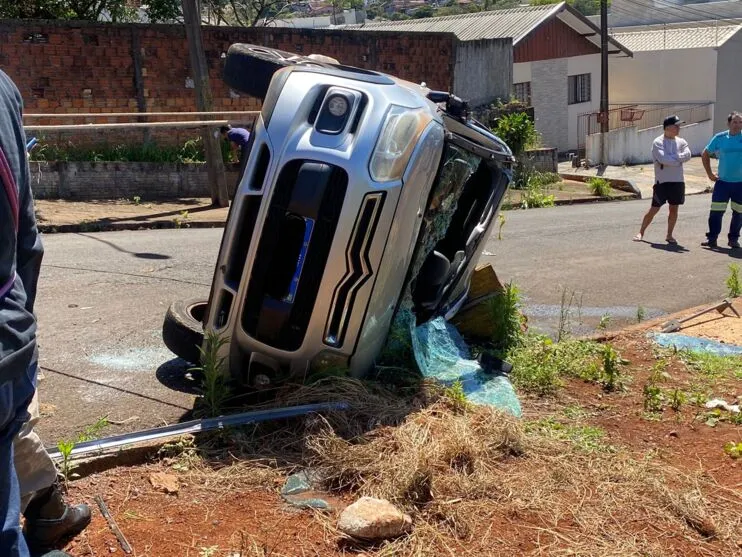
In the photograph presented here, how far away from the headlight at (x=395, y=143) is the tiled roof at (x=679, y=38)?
3483 cm

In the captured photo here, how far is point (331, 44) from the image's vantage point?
1995 cm

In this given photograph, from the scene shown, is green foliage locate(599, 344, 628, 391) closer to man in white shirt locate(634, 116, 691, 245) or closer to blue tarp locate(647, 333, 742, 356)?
blue tarp locate(647, 333, 742, 356)

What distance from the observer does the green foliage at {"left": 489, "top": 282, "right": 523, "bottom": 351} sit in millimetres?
6190

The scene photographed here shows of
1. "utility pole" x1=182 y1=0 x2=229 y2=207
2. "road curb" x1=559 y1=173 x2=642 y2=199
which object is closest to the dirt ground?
"utility pole" x1=182 y1=0 x2=229 y2=207

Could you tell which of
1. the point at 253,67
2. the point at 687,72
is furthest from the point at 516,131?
the point at 687,72

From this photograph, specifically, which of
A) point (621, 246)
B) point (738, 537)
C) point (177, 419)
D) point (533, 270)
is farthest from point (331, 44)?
point (738, 537)

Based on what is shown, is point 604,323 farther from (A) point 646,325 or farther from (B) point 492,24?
(B) point 492,24

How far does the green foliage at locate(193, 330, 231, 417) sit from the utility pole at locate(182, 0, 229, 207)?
31.7 ft

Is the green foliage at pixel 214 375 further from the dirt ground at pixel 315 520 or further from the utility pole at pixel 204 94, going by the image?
the utility pole at pixel 204 94

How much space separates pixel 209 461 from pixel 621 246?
8.51 m

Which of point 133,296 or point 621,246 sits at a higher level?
point 133,296

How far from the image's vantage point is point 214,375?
175 inches

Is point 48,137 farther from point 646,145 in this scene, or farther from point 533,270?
point 646,145

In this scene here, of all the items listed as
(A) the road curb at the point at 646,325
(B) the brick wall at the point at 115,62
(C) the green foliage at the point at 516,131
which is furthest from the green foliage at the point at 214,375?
(C) the green foliage at the point at 516,131
